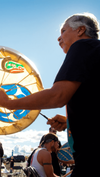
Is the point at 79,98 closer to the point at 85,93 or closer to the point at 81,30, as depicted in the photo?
the point at 85,93

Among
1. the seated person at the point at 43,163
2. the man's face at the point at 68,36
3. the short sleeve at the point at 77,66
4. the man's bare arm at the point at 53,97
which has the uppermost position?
the man's face at the point at 68,36

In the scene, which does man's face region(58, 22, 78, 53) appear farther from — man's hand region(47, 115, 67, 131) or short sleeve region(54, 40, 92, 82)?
man's hand region(47, 115, 67, 131)

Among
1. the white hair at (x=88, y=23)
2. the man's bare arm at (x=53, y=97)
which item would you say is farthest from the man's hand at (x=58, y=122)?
the white hair at (x=88, y=23)

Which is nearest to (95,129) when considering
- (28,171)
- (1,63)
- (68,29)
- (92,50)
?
(92,50)

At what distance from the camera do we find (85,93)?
994mm

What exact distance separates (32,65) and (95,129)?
135 centimetres

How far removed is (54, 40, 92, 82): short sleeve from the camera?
3.03 ft

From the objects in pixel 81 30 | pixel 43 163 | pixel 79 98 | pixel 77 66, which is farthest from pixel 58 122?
pixel 43 163

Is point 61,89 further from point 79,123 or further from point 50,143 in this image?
point 50,143

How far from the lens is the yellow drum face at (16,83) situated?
6.83 ft

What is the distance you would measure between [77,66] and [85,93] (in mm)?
169

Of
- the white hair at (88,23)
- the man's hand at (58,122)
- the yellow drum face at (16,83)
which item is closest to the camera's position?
the white hair at (88,23)

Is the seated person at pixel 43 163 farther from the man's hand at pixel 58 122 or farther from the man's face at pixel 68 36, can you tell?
the man's face at pixel 68 36

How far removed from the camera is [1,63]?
2145 mm
